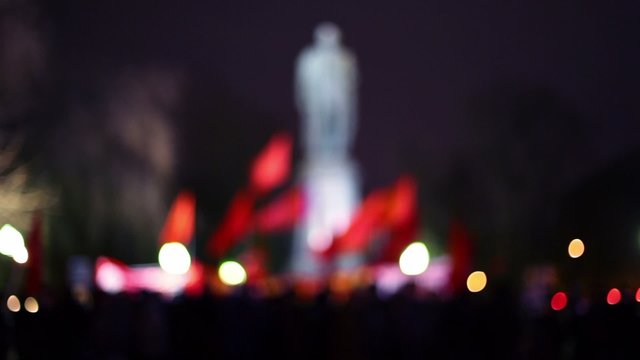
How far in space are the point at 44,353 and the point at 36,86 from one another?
53.5ft

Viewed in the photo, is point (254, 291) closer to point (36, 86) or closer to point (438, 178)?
point (36, 86)

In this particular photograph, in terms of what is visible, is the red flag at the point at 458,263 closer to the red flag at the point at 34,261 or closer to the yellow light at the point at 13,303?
the red flag at the point at 34,261

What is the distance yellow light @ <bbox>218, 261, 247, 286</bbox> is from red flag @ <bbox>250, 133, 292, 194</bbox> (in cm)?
2090

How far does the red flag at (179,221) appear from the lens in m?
34.5

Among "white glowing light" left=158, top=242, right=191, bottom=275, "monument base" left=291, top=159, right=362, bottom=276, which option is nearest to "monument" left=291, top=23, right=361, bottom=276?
"monument base" left=291, top=159, right=362, bottom=276

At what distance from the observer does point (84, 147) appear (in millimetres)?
33188

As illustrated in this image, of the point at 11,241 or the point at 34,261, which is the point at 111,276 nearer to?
the point at 34,261

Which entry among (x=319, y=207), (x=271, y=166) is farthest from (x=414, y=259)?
(x=319, y=207)

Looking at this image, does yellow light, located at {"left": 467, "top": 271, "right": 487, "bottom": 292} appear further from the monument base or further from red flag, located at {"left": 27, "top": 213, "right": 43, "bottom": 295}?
the monument base

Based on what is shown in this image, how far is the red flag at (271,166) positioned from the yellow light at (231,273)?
20.9 m

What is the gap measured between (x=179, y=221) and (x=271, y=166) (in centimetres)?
1472

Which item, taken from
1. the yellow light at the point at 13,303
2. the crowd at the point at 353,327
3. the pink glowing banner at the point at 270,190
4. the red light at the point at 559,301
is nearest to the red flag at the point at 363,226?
the pink glowing banner at the point at 270,190

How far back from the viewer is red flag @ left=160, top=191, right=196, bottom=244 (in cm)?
3447

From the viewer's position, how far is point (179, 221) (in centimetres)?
3641
